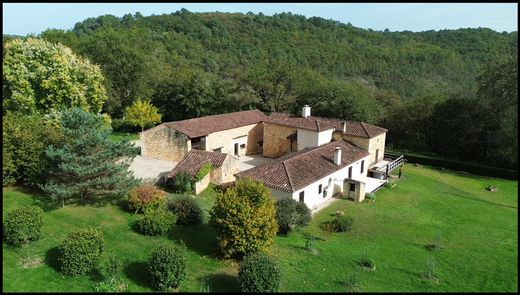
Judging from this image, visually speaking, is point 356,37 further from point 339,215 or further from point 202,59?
point 339,215

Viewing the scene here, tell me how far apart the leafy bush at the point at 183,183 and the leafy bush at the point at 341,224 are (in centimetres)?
908

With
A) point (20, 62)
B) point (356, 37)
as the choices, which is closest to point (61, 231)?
point (20, 62)

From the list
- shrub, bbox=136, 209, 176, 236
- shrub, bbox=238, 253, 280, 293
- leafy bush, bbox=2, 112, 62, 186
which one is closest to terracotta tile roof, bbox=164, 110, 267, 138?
leafy bush, bbox=2, 112, 62, 186

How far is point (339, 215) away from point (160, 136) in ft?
55.4

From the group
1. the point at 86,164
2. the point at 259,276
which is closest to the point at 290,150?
the point at 86,164

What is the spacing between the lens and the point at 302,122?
35.0m

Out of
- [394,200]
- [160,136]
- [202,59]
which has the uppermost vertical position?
[202,59]

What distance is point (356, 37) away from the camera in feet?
294

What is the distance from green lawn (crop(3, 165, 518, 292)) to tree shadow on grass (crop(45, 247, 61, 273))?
42 mm

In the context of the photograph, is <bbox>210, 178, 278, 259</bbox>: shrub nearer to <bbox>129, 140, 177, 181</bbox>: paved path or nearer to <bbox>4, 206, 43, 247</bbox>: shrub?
<bbox>4, 206, 43, 247</bbox>: shrub

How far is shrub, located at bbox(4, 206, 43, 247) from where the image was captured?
16.5m

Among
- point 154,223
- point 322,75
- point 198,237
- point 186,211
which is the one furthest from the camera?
point 322,75

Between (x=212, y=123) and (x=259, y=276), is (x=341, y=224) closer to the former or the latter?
(x=259, y=276)

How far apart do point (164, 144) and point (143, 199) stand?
12323 millimetres
